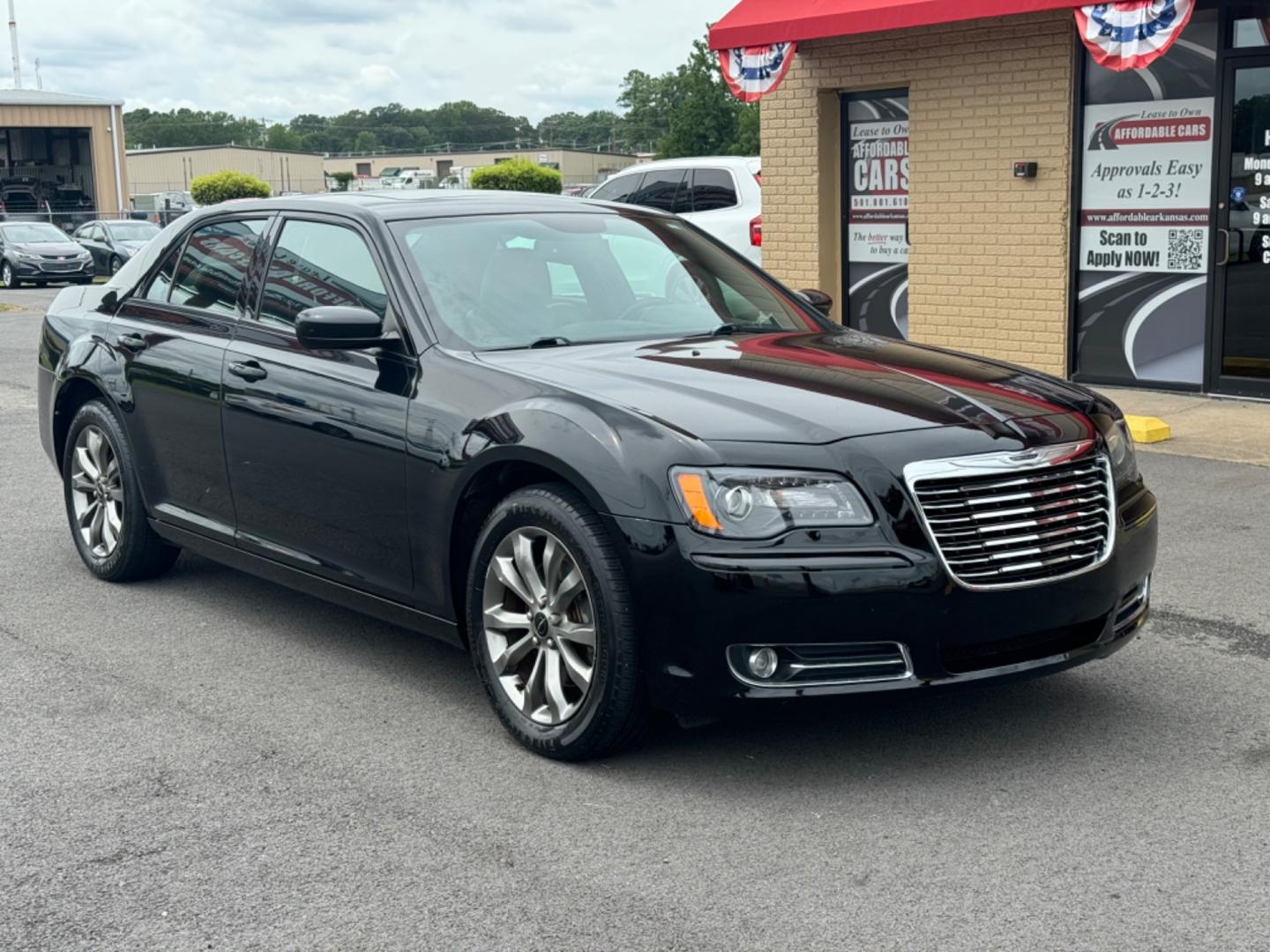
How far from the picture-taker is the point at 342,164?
132 m

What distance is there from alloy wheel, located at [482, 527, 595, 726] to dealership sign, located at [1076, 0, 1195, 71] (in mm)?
7461

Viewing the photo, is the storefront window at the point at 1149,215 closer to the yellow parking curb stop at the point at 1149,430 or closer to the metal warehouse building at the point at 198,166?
the yellow parking curb stop at the point at 1149,430

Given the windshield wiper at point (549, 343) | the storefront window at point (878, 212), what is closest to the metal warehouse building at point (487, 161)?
the storefront window at point (878, 212)

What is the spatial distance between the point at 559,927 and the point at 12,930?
1213mm

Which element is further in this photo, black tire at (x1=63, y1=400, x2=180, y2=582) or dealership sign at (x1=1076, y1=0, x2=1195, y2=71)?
dealership sign at (x1=1076, y1=0, x2=1195, y2=71)

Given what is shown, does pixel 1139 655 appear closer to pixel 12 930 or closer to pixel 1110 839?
pixel 1110 839

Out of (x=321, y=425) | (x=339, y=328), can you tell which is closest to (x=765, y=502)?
(x=339, y=328)

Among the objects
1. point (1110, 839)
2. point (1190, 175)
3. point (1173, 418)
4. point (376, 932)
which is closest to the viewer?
point (376, 932)

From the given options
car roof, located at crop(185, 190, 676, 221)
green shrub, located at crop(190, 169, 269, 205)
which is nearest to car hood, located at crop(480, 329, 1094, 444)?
car roof, located at crop(185, 190, 676, 221)

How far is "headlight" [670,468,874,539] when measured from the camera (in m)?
3.99

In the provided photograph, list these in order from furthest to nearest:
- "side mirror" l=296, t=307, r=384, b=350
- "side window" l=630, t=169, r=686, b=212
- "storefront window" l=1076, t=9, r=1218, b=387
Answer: "side window" l=630, t=169, r=686, b=212, "storefront window" l=1076, t=9, r=1218, b=387, "side mirror" l=296, t=307, r=384, b=350

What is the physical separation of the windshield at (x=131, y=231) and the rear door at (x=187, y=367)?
94.9 ft

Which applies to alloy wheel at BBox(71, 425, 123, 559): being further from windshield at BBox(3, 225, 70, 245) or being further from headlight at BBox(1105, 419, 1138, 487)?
windshield at BBox(3, 225, 70, 245)

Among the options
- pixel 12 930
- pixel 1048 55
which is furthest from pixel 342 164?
pixel 12 930
